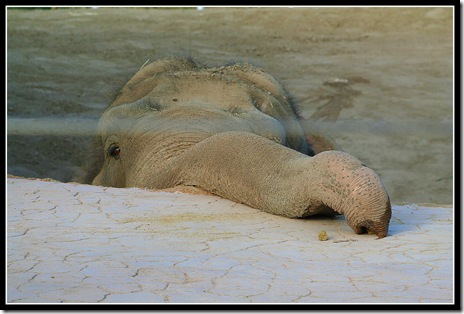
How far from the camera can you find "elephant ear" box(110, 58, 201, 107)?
8133 millimetres

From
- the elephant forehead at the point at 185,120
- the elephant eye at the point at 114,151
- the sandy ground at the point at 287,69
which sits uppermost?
the elephant forehead at the point at 185,120

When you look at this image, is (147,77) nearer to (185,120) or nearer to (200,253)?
(185,120)

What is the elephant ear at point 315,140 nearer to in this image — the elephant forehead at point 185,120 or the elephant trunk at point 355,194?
the elephant forehead at point 185,120

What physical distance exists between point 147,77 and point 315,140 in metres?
1.39

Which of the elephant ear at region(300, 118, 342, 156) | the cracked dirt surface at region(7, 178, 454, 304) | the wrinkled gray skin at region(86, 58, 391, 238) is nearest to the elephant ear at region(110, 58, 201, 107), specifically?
the wrinkled gray skin at region(86, 58, 391, 238)

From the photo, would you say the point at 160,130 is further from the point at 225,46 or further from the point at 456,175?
the point at 225,46

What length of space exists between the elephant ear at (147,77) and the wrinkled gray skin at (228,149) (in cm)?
1

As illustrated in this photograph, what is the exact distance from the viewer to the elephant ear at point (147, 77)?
8.13 meters

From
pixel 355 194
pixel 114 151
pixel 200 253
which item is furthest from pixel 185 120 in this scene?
pixel 200 253

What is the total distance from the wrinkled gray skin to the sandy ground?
2.53ft

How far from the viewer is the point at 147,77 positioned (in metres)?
8.35

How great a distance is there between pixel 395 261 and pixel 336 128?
17.7 ft

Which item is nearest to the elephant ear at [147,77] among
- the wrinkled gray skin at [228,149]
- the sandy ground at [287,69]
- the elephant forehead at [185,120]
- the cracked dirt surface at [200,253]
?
the wrinkled gray skin at [228,149]

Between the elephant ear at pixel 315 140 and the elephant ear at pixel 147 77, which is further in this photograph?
the elephant ear at pixel 315 140
